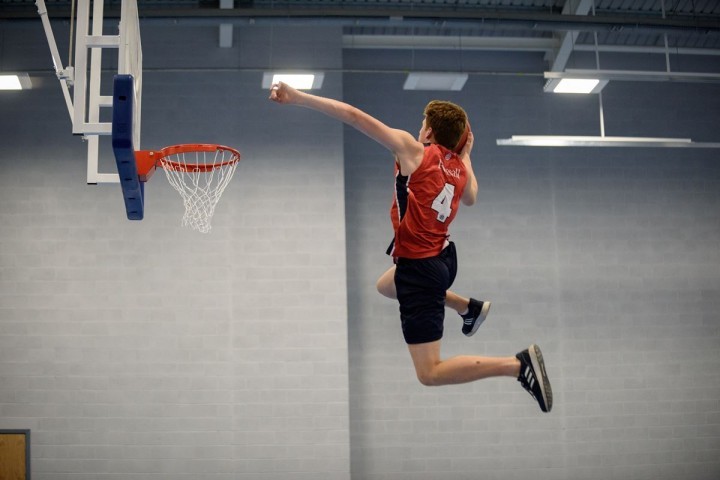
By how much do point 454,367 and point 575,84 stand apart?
502 centimetres

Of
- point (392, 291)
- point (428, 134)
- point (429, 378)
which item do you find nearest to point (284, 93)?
point (428, 134)

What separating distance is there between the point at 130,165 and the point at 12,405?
17.7 ft

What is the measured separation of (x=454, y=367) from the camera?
15.7 ft


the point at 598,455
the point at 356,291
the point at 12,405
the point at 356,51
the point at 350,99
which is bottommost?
the point at 598,455

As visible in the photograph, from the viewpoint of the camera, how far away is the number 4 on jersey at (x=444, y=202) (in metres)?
4.94

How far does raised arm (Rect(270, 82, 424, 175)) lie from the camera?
4352mm

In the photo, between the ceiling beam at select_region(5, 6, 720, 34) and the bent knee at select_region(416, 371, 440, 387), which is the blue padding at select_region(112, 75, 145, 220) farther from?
the ceiling beam at select_region(5, 6, 720, 34)

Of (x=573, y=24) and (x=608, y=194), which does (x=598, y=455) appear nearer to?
(x=608, y=194)

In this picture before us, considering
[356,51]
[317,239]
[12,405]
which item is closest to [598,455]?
[317,239]

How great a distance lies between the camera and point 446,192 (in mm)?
4961

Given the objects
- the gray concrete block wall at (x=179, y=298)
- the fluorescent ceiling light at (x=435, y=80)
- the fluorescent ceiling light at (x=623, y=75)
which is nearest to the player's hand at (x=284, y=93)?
the fluorescent ceiling light at (x=435, y=80)

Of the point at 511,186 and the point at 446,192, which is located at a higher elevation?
the point at 511,186

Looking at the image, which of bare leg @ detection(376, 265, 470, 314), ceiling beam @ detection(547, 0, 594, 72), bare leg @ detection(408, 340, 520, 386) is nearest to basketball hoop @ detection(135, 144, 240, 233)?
bare leg @ detection(376, 265, 470, 314)

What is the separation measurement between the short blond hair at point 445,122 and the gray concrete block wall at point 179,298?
496 centimetres
